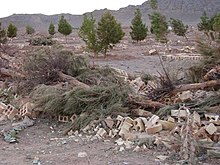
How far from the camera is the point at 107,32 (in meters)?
22.2

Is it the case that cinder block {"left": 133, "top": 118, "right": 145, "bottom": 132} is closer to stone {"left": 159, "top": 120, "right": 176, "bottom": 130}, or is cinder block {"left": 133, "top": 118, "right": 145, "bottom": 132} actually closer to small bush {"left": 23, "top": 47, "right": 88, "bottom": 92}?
stone {"left": 159, "top": 120, "right": 176, "bottom": 130}

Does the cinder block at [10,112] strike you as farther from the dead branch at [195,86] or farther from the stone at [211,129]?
the stone at [211,129]

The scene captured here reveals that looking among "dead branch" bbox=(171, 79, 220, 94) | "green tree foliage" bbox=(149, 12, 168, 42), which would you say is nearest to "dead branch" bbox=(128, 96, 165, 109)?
"dead branch" bbox=(171, 79, 220, 94)

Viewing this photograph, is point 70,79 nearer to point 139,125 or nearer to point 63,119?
point 63,119

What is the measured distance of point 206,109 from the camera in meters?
6.37

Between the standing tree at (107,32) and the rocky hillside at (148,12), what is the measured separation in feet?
225

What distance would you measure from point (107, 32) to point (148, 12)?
263ft

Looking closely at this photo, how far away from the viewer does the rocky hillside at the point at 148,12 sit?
315 ft

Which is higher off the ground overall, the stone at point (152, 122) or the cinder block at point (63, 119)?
the stone at point (152, 122)

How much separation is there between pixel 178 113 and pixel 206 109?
53 centimetres

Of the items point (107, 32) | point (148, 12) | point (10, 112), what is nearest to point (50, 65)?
point (10, 112)

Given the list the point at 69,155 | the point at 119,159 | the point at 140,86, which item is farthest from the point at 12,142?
the point at 140,86

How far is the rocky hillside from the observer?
315ft

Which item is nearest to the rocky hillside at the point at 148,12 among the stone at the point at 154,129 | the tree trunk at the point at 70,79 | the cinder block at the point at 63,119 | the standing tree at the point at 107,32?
the standing tree at the point at 107,32
